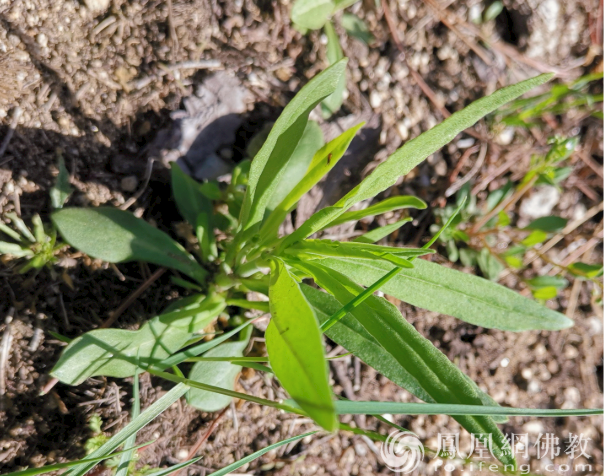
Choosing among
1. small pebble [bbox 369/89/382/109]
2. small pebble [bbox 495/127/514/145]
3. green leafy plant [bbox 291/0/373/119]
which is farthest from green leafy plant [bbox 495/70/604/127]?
→ green leafy plant [bbox 291/0/373/119]

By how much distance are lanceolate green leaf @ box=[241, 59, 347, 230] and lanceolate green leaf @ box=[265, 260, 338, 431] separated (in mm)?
336

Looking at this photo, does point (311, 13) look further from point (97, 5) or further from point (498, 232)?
point (498, 232)

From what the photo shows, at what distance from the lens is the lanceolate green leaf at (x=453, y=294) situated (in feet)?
4.26

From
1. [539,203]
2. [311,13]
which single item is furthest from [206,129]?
[539,203]

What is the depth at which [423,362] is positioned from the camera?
1106mm

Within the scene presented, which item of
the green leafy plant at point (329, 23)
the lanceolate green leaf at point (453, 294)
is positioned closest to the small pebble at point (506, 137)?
the green leafy plant at point (329, 23)

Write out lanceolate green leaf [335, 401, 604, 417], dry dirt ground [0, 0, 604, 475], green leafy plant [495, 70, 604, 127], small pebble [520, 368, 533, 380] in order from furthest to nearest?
1. small pebble [520, 368, 533, 380]
2. green leafy plant [495, 70, 604, 127]
3. dry dirt ground [0, 0, 604, 475]
4. lanceolate green leaf [335, 401, 604, 417]

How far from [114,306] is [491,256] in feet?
5.31

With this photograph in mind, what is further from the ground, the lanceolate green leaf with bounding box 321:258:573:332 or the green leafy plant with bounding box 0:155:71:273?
the green leafy plant with bounding box 0:155:71:273

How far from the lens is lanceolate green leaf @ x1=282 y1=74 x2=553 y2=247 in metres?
1.21

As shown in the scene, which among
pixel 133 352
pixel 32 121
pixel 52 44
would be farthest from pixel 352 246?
pixel 52 44

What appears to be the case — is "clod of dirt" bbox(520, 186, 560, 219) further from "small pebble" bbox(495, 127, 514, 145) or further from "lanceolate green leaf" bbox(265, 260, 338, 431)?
"lanceolate green leaf" bbox(265, 260, 338, 431)

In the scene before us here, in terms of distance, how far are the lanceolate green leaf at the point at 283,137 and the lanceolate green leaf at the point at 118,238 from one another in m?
0.33

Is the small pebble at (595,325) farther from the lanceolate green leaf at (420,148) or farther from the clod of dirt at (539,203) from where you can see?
the lanceolate green leaf at (420,148)
